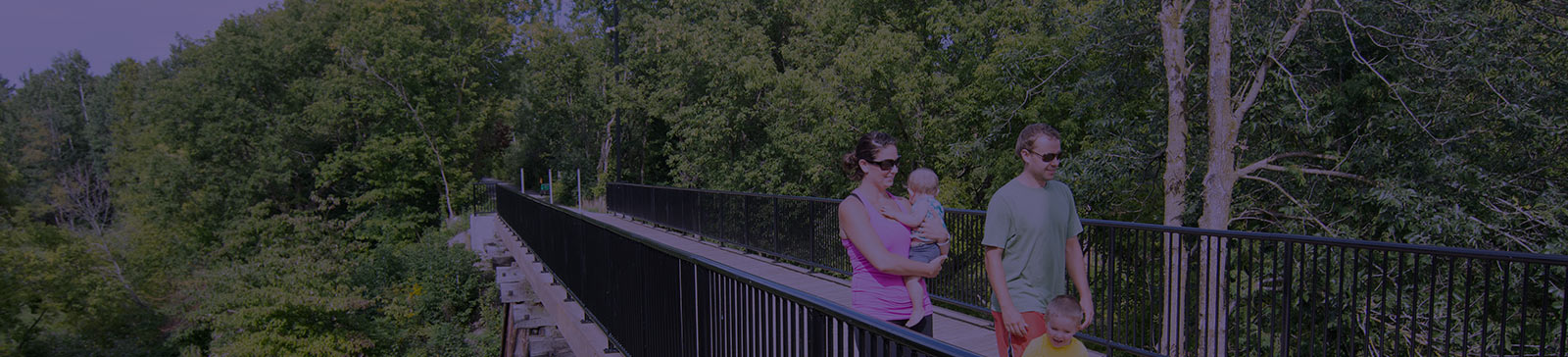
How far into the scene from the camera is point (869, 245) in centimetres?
315

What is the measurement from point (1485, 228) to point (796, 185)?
18.2 m

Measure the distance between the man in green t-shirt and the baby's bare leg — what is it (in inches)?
12.4

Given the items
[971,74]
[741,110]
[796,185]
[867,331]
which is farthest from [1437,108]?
[741,110]

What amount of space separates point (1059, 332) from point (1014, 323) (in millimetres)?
249

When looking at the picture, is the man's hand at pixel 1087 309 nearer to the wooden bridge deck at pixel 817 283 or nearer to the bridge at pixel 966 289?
the bridge at pixel 966 289

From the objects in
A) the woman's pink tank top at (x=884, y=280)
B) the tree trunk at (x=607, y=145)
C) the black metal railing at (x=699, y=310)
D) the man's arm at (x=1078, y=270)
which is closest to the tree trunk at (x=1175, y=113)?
the black metal railing at (x=699, y=310)

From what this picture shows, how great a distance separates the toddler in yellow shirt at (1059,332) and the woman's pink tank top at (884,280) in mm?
548

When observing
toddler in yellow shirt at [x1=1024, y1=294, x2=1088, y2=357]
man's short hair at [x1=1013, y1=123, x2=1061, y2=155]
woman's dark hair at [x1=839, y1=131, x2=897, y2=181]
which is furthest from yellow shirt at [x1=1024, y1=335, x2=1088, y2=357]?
woman's dark hair at [x1=839, y1=131, x2=897, y2=181]

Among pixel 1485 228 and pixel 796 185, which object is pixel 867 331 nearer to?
pixel 1485 228

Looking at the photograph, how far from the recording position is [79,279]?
87.2ft

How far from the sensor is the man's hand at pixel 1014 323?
3199mm

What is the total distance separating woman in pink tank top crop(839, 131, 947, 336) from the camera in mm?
3176

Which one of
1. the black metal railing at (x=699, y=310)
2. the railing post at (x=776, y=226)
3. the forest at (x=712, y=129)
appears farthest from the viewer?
the railing post at (x=776, y=226)

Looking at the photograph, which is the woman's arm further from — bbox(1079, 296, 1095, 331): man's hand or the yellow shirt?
bbox(1079, 296, 1095, 331): man's hand
